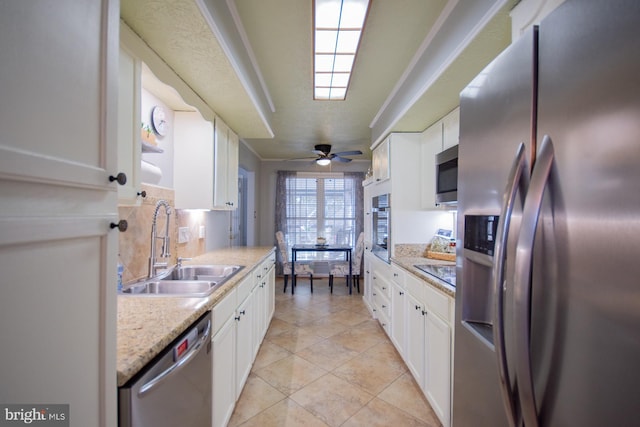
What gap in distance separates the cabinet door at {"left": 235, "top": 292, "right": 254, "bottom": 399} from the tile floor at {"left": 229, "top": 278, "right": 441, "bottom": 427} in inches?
6.3

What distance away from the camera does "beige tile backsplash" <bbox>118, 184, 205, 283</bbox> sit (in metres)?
1.68

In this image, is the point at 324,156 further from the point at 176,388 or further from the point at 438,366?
the point at 176,388

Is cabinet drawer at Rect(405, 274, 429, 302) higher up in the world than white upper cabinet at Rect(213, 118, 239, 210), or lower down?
lower down

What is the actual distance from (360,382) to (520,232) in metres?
2.00

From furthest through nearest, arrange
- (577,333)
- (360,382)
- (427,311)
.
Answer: (360,382)
(427,311)
(577,333)

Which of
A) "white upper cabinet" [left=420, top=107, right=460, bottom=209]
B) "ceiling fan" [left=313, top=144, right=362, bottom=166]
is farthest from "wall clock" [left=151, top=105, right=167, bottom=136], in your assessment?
"ceiling fan" [left=313, top=144, right=362, bottom=166]

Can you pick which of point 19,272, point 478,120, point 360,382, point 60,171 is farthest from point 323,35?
point 360,382

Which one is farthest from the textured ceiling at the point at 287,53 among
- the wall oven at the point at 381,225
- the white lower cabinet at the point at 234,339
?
the white lower cabinet at the point at 234,339

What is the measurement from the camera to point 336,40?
196 cm

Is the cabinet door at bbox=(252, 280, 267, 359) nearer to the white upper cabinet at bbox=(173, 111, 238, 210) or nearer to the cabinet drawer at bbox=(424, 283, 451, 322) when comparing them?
the white upper cabinet at bbox=(173, 111, 238, 210)

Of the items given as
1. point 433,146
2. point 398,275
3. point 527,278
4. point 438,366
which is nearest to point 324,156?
point 433,146

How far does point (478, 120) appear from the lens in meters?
0.96

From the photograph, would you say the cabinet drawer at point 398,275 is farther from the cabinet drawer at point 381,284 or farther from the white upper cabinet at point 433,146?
the white upper cabinet at point 433,146

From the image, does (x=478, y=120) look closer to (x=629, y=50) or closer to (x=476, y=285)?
(x=629, y=50)
